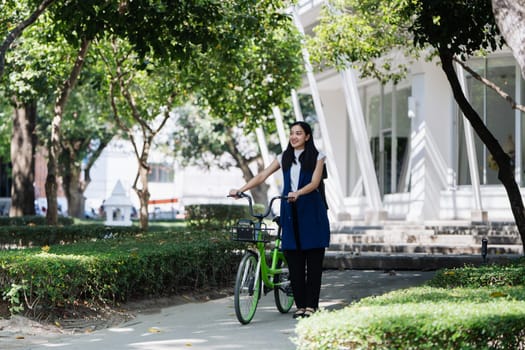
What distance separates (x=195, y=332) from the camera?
8.06m

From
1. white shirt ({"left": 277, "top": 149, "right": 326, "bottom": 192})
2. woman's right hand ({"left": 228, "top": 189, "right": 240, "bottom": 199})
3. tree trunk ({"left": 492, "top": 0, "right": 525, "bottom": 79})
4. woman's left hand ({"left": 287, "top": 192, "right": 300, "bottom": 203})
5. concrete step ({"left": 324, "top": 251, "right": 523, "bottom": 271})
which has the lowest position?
concrete step ({"left": 324, "top": 251, "right": 523, "bottom": 271})

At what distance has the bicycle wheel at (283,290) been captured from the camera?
8.83 metres

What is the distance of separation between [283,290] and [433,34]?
3856 millimetres

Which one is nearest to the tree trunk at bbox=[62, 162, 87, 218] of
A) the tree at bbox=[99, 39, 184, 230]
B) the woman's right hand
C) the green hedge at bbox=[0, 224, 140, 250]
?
→ the tree at bbox=[99, 39, 184, 230]

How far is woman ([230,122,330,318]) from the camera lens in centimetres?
823

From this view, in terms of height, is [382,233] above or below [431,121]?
below

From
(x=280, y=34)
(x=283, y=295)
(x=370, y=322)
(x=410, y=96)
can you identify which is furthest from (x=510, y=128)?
(x=370, y=322)

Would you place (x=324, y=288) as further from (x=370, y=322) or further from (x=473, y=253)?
(x=370, y=322)

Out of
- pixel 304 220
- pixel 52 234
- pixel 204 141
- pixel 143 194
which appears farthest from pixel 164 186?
pixel 304 220

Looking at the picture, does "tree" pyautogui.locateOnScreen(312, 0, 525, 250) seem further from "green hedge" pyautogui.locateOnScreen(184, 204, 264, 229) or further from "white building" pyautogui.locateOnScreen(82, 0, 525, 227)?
"green hedge" pyautogui.locateOnScreen(184, 204, 264, 229)

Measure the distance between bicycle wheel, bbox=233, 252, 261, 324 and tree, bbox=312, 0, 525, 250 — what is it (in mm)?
3718

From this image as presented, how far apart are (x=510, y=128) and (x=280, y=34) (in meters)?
5.68

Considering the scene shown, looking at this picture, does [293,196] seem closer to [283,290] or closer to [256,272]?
[256,272]

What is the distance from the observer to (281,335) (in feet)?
25.2
